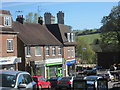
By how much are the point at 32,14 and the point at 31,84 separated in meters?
61.9

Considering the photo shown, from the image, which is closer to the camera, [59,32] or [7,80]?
[7,80]

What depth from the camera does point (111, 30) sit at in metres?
63.6

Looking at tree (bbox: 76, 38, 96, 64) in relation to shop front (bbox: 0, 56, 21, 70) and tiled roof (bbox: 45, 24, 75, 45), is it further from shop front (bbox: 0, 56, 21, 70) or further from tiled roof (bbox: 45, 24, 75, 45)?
shop front (bbox: 0, 56, 21, 70)

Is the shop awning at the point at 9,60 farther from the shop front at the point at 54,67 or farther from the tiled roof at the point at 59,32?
the tiled roof at the point at 59,32

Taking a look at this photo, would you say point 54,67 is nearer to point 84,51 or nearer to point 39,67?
point 39,67

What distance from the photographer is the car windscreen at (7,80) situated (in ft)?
31.7

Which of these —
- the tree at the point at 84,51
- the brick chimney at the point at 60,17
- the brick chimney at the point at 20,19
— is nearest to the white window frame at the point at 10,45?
the brick chimney at the point at 20,19

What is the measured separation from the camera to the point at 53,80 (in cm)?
3066

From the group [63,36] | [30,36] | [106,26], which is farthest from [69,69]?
[106,26]

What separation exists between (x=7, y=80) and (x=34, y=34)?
106 feet

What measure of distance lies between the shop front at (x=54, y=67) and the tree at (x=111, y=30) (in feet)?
69.4

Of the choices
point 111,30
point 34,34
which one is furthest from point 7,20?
point 111,30

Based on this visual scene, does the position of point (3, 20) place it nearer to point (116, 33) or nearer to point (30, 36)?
point (30, 36)

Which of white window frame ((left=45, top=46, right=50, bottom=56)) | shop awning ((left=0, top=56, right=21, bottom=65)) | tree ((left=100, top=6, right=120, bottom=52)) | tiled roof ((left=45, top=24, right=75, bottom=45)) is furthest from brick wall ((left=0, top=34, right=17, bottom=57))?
tree ((left=100, top=6, right=120, bottom=52))
